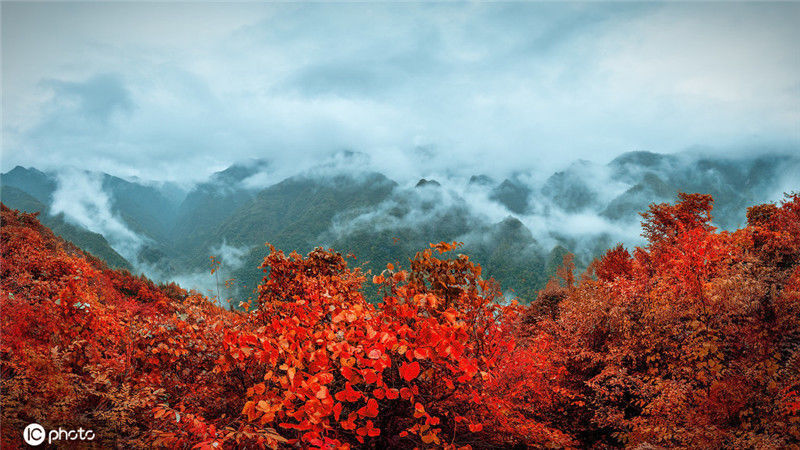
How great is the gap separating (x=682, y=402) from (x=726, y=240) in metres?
15.5

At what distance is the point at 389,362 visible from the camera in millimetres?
3340

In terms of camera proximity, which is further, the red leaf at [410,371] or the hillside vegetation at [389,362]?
the hillside vegetation at [389,362]

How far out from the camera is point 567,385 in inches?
480

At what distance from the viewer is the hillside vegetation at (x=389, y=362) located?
3627 mm

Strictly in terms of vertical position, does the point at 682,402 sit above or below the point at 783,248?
below

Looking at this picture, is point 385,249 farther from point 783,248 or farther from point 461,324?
point 461,324

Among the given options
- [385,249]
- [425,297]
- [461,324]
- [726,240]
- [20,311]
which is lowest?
[461,324]

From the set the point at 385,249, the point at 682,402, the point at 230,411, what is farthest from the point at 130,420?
the point at 385,249

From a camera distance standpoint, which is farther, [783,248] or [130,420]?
[783,248]

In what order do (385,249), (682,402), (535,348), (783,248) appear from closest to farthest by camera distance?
1. (682,402)
2. (535,348)
3. (783,248)
4. (385,249)

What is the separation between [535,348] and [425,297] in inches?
439

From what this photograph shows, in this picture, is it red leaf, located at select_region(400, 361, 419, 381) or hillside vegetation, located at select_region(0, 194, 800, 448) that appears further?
hillside vegetation, located at select_region(0, 194, 800, 448)

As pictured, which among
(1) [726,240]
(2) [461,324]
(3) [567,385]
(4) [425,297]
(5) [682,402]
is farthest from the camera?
(1) [726,240]

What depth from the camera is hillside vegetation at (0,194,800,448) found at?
3627 mm
